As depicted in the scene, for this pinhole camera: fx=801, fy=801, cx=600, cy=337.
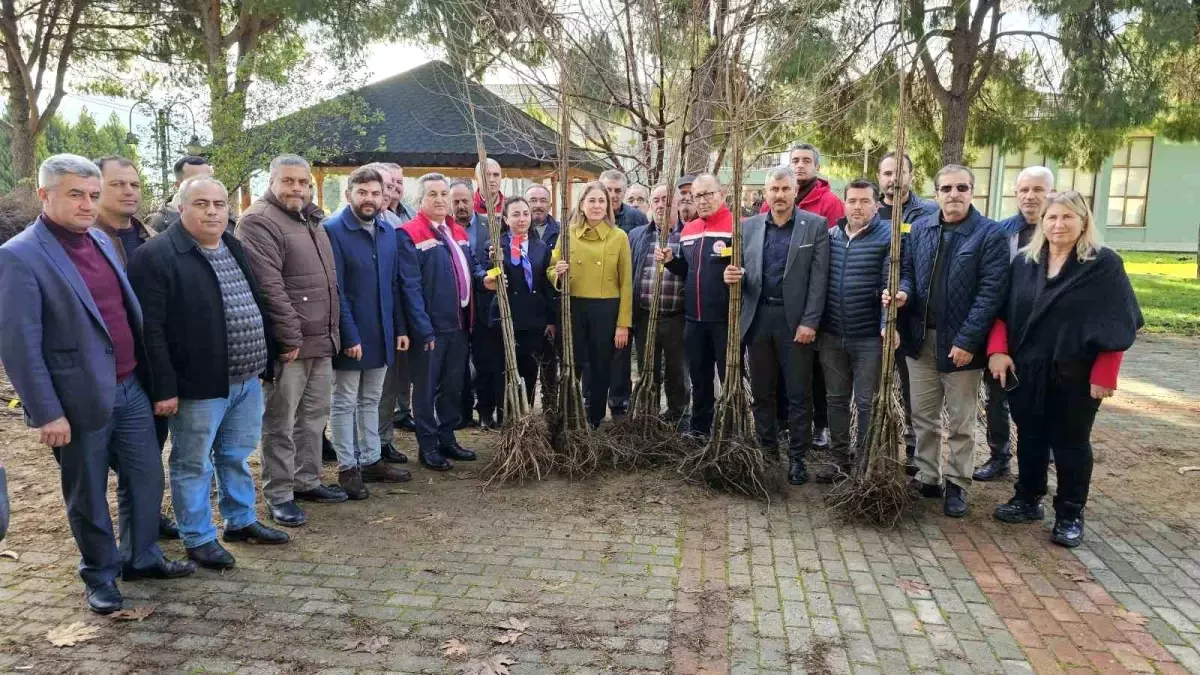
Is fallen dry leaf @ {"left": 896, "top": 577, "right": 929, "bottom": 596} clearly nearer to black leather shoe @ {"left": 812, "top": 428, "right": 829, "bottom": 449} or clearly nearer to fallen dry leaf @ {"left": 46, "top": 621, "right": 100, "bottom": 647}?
black leather shoe @ {"left": 812, "top": 428, "right": 829, "bottom": 449}

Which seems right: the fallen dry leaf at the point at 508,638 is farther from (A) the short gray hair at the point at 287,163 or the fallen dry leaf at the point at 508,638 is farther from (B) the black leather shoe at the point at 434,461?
(A) the short gray hair at the point at 287,163

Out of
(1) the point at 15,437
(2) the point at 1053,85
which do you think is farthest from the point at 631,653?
(2) the point at 1053,85

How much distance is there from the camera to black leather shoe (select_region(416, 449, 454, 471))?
17.6ft

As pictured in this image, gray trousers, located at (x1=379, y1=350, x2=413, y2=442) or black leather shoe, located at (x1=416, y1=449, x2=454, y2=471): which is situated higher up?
gray trousers, located at (x1=379, y1=350, x2=413, y2=442)

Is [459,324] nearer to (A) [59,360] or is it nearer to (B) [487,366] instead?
(B) [487,366]

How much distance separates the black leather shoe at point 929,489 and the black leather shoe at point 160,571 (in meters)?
3.97

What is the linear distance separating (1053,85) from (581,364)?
10778 mm

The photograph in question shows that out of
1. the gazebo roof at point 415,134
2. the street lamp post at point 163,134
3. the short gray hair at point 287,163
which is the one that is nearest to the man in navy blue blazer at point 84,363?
the short gray hair at point 287,163

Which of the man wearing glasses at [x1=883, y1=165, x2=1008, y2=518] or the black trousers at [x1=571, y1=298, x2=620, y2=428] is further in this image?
the black trousers at [x1=571, y1=298, x2=620, y2=428]

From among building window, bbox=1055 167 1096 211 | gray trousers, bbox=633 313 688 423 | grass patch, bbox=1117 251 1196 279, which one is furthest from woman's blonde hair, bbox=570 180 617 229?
building window, bbox=1055 167 1096 211

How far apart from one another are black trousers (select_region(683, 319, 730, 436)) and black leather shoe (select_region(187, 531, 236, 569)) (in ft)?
9.71

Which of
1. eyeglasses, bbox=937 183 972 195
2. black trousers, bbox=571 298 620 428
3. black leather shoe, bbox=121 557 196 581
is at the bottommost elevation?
black leather shoe, bbox=121 557 196 581

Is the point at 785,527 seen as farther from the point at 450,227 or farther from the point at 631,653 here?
the point at 450,227

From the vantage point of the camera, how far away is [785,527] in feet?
14.5
